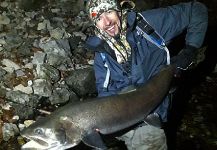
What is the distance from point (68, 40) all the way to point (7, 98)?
2.23 m

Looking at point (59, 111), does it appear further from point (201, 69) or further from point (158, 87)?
point (201, 69)

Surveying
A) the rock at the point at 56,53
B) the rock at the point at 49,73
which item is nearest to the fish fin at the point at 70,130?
the rock at the point at 49,73

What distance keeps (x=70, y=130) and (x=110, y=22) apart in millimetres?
1437

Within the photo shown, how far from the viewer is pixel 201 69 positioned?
791 cm

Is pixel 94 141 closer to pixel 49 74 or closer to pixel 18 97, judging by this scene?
pixel 18 97

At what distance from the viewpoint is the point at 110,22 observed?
15.1 feet

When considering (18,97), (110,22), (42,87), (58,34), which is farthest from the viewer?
(58,34)

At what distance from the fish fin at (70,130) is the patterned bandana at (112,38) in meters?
1.12

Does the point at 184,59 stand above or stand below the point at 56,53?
above

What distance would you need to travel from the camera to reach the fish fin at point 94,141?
4008 millimetres

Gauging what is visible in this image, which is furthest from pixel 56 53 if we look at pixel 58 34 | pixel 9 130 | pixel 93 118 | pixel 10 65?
A: pixel 93 118

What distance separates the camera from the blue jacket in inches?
184

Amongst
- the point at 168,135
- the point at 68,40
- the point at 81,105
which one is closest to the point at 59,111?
the point at 81,105

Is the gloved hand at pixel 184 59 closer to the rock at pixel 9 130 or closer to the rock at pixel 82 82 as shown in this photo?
the rock at pixel 82 82
